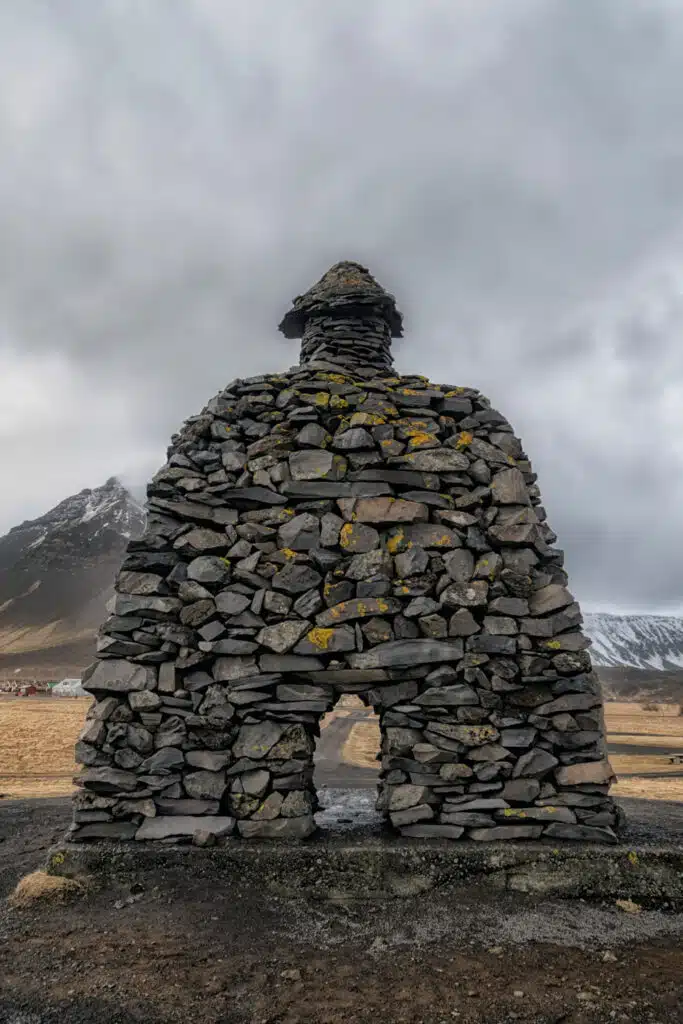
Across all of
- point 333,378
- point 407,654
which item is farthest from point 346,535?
point 333,378

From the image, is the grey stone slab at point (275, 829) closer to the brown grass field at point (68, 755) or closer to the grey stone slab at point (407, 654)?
the grey stone slab at point (407, 654)

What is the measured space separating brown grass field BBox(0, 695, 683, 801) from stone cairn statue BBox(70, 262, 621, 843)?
9476mm

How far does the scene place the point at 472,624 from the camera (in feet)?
24.1

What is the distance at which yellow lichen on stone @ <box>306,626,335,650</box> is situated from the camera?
732 centimetres

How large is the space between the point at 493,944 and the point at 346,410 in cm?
659

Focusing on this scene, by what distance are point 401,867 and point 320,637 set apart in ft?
8.86

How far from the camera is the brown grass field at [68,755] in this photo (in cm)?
1653

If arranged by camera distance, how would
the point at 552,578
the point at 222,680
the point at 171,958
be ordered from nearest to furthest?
1. the point at 171,958
2. the point at 222,680
3. the point at 552,578

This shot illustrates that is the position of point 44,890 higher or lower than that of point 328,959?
higher

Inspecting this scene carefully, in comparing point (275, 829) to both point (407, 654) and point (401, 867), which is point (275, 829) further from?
point (407, 654)

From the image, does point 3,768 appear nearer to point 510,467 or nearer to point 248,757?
point 248,757

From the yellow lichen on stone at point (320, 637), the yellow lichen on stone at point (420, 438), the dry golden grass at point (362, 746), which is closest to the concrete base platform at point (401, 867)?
the yellow lichen on stone at point (320, 637)

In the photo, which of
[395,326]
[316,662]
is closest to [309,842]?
[316,662]

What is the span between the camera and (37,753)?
22984 millimetres
